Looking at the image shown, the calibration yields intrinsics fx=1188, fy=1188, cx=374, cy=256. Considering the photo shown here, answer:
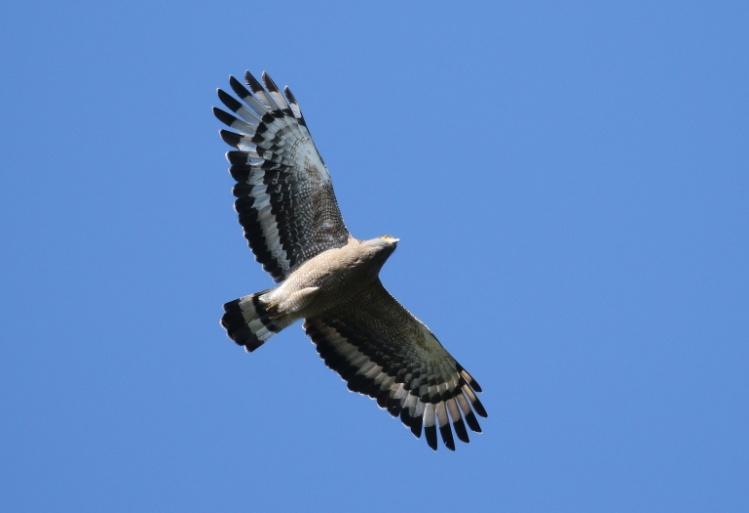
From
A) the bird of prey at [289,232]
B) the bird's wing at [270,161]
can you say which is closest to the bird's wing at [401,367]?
the bird of prey at [289,232]

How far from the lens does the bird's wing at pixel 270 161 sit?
13.9m

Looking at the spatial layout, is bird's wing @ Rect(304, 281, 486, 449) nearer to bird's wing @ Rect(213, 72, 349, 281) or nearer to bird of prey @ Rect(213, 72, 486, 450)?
bird of prey @ Rect(213, 72, 486, 450)

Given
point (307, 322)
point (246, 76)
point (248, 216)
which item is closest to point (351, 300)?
point (307, 322)

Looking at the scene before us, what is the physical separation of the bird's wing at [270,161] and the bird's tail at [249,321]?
0.56m

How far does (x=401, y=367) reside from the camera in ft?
48.9

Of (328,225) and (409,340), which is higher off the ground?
(328,225)

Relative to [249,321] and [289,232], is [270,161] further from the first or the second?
[249,321]

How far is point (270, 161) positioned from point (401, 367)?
10.2ft

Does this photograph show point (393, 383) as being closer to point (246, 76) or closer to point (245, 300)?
point (245, 300)

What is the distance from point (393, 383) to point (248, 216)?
9.35ft

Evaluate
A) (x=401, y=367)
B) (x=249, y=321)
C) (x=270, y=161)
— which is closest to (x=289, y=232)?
(x=270, y=161)

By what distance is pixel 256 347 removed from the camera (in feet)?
46.3

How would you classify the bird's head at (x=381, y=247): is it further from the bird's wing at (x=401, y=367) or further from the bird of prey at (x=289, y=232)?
the bird's wing at (x=401, y=367)

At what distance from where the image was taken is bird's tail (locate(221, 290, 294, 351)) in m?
14.0
